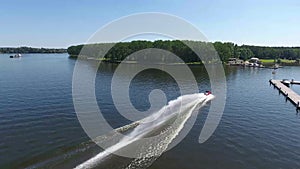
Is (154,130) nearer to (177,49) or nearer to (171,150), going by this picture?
(171,150)

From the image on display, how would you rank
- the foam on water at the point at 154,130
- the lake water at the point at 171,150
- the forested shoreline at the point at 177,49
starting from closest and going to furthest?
1. the foam on water at the point at 154,130
2. the lake water at the point at 171,150
3. the forested shoreline at the point at 177,49

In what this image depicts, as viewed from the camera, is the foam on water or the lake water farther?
the lake water

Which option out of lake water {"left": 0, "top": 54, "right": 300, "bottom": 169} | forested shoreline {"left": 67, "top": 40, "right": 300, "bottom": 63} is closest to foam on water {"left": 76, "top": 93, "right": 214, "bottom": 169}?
lake water {"left": 0, "top": 54, "right": 300, "bottom": 169}

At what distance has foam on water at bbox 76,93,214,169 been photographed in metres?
21.5

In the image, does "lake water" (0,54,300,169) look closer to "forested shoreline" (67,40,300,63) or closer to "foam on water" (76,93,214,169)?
"foam on water" (76,93,214,169)

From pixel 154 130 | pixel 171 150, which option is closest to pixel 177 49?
pixel 154 130

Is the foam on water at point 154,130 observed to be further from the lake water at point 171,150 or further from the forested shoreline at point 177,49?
the forested shoreline at point 177,49

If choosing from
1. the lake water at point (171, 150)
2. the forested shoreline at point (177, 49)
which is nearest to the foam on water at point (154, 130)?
the lake water at point (171, 150)

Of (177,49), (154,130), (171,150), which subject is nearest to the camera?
(171,150)

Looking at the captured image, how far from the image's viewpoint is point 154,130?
28.1m

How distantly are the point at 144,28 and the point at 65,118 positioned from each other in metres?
15.1

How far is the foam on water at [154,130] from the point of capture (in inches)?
847

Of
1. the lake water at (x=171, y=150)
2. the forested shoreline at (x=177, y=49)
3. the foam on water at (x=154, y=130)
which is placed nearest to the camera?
the foam on water at (x=154, y=130)

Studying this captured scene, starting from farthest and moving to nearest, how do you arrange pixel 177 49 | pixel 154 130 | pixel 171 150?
1. pixel 177 49
2. pixel 154 130
3. pixel 171 150
